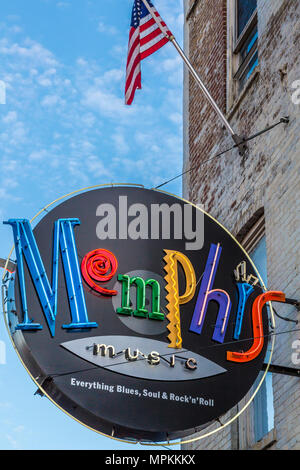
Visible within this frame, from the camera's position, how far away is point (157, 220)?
8.88 m

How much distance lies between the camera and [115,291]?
8125mm

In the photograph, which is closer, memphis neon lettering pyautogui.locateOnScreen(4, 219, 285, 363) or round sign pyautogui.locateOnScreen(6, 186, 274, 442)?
round sign pyautogui.locateOnScreen(6, 186, 274, 442)

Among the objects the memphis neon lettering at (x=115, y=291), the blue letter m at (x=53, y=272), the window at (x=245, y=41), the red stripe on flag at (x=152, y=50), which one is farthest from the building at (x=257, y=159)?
the blue letter m at (x=53, y=272)

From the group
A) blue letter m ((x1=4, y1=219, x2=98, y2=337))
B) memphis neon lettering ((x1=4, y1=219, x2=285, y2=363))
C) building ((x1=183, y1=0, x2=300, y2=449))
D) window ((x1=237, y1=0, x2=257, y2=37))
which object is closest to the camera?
blue letter m ((x1=4, y1=219, x2=98, y2=337))

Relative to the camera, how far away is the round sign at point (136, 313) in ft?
24.8

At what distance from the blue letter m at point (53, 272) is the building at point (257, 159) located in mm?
2280

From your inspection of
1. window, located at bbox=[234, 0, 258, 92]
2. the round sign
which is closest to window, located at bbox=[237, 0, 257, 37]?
window, located at bbox=[234, 0, 258, 92]

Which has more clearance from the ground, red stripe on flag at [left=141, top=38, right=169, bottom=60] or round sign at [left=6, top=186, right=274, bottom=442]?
red stripe on flag at [left=141, top=38, right=169, bottom=60]

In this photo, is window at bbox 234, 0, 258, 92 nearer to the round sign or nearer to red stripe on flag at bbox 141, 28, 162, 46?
red stripe on flag at bbox 141, 28, 162, 46

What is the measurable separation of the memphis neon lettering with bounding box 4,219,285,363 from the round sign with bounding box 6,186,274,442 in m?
0.01

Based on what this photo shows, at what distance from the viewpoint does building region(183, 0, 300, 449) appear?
Result: 8.99 meters

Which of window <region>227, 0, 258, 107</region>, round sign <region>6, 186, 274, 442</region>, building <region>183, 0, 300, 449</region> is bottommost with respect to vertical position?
round sign <region>6, 186, 274, 442</region>

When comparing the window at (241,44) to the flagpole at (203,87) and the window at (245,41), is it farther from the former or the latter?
the flagpole at (203,87)

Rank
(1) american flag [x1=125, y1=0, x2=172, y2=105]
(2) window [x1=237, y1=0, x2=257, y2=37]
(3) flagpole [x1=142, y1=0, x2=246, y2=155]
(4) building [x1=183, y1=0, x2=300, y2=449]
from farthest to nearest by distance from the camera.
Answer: (2) window [x1=237, y1=0, x2=257, y2=37] → (1) american flag [x1=125, y1=0, x2=172, y2=105] → (3) flagpole [x1=142, y1=0, x2=246, y2=155] → (4) building [x1=183, y1=0, x2=300, y2=449]
